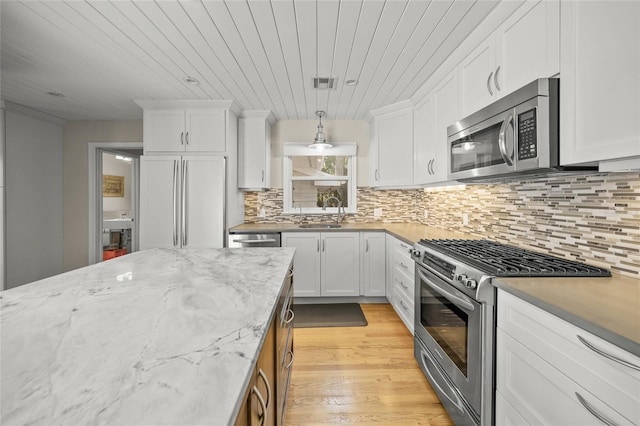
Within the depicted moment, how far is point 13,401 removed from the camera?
0.48m

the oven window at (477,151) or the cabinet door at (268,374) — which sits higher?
the oven window at (477,151)

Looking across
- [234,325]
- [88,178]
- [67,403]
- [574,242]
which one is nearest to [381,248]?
[574,242]

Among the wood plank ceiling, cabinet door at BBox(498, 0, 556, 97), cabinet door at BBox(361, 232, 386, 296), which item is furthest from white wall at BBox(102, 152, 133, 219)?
cabinet door at BBox(498, 0, 556, 97)

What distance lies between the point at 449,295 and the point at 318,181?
9.16 feet

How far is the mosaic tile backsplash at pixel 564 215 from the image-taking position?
134cm

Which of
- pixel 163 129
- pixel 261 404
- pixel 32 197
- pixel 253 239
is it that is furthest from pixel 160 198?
pixel 261 404

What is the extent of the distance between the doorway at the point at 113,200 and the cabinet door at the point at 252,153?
1.52 metres

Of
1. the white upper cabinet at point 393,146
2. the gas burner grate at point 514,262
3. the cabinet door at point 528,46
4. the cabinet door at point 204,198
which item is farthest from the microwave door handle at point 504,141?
the cabinet door at point 204,198

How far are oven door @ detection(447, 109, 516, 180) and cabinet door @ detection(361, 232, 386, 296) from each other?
4.68ft

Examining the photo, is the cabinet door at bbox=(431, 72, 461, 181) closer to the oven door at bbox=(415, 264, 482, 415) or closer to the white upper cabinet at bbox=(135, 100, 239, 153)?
the oven door at bbox=(415, 264, 482, 415)

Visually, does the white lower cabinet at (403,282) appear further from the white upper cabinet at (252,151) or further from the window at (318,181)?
the white upper cabinet at (252,151)

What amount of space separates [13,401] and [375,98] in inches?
132

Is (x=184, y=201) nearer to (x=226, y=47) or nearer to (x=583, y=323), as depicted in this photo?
(x=226, y=47)

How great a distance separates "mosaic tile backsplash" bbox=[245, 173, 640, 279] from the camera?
1341mm
